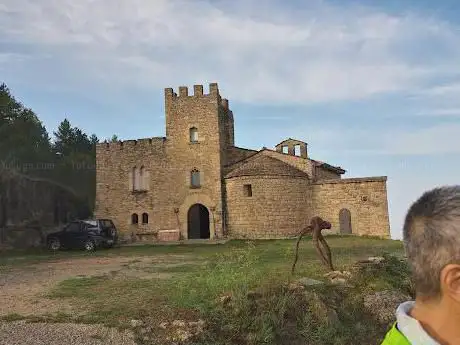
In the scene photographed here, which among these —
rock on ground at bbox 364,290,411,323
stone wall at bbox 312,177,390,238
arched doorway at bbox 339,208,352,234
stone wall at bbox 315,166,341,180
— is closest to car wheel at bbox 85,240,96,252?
stone wall at bbox 312,177,390,238

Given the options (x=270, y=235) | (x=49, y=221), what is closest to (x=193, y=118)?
(x=270, y=235)

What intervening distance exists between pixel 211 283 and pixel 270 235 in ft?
52.5

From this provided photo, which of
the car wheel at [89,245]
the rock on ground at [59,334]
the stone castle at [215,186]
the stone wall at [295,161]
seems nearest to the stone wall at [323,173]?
the stone castle at [215,186]

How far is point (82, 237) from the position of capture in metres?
20.4

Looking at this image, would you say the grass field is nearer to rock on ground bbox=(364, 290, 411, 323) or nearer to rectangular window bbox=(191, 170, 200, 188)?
rock on ground bbox=(364, 290, 411, 323)

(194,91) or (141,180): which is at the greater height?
(194,91)

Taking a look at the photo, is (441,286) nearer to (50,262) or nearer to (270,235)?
(50,262)

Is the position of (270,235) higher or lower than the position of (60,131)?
lower

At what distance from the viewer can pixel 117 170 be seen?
1091 inches

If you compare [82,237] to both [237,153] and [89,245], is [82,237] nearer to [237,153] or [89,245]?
[89,245]

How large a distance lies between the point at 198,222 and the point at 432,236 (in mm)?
26815

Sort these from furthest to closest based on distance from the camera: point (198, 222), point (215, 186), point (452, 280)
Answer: point (198, 222) → point (215, 186) → point (452, 280)

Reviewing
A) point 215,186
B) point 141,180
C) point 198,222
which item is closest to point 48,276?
point 215,186

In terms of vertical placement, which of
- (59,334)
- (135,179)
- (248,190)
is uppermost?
(135,179)
